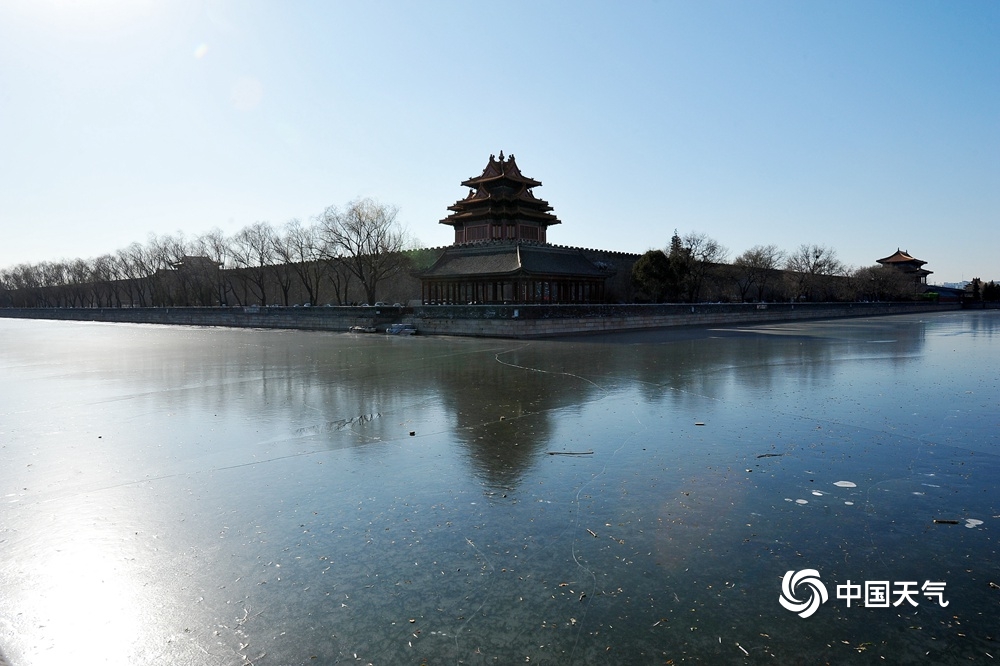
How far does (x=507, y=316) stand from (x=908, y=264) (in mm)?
83098

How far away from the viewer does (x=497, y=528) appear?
189 inches

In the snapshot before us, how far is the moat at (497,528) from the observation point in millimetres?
3303

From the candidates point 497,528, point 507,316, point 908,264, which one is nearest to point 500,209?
point 507,316

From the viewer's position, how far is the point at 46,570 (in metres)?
4.18

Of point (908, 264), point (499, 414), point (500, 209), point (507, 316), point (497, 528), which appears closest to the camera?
point (497, 528)

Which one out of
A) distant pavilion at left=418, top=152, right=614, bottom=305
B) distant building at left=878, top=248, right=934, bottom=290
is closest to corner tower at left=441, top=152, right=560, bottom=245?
distant pavilion at left=418, top=152, right=614, bottom=305

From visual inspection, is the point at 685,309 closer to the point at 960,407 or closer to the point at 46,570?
the point at 960,407

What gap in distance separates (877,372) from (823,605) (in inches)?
514

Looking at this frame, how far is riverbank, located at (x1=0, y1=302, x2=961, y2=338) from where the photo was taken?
30.5 meters

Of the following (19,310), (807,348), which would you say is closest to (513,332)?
(807,348)

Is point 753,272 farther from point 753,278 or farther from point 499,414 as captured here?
point 499,414

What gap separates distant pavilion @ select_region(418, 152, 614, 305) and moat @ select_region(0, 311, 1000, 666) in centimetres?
3161

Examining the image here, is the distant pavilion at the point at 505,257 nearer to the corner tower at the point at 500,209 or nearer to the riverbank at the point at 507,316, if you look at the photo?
the corner tower at the point at 500,209

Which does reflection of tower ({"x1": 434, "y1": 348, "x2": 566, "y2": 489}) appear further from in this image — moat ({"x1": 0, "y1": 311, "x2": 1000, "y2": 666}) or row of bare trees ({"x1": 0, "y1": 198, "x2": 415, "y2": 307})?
row of bare trees ({"x1": 0, "y1": 198, "x2": 415, "y2": 307})
